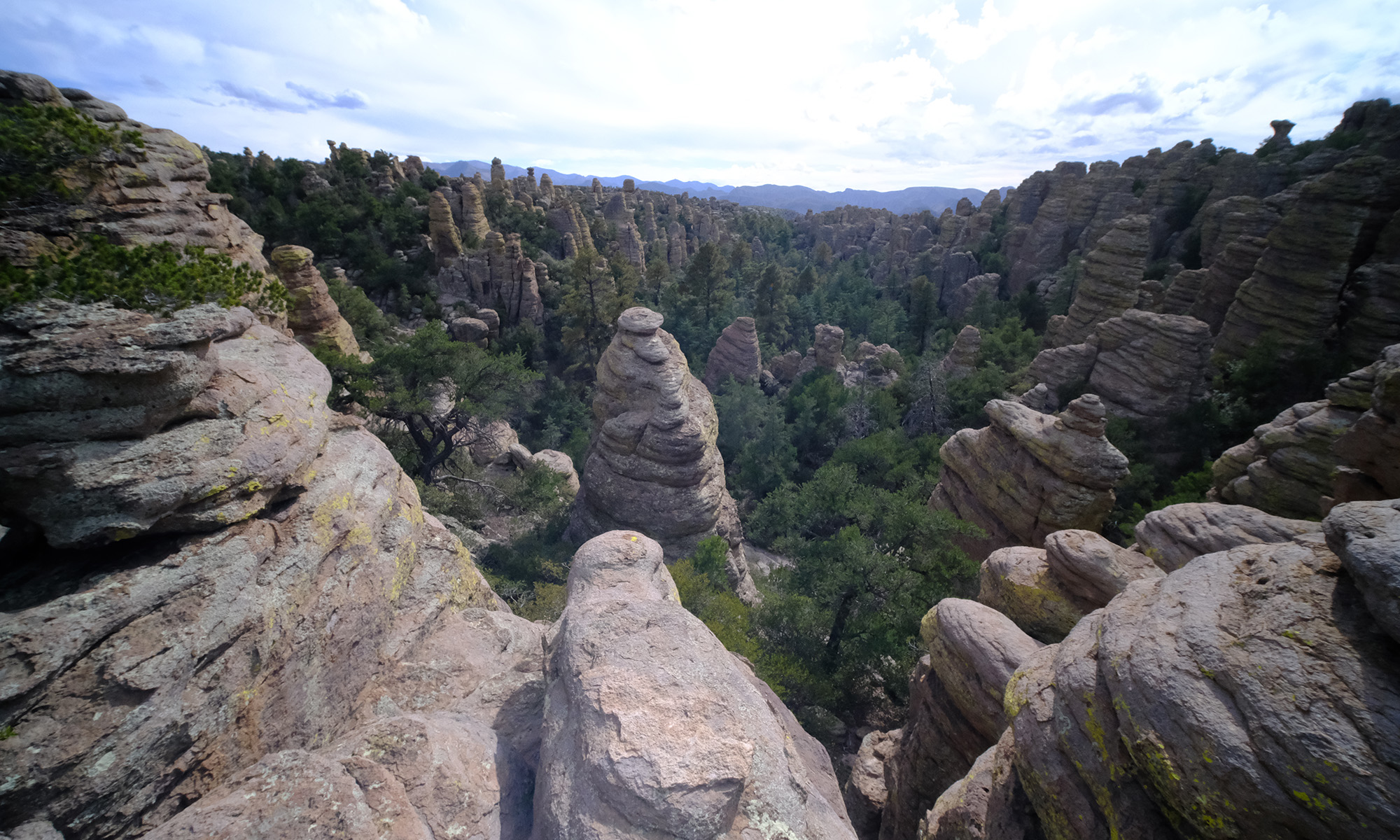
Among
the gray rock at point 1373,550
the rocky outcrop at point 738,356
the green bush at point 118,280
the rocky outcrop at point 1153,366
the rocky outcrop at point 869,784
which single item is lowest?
the rocky outcrop at point 869,784

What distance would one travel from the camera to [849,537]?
15555mm

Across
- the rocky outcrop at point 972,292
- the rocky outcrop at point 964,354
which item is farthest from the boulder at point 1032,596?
the rocky outcrop at point 972,292

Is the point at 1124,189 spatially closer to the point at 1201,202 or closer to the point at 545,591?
the point at 1201,202

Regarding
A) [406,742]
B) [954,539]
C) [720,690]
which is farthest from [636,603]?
[954,539]

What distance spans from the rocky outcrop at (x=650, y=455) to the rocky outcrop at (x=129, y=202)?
11.1m

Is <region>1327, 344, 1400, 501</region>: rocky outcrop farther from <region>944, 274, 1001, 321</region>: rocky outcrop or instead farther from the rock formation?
the rock formation

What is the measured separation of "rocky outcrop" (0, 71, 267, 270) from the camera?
24.7 ft

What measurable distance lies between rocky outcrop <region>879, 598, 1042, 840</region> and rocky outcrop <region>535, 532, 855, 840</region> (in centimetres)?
406

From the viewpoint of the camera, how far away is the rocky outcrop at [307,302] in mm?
16828

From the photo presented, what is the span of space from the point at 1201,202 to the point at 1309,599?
51913 mm

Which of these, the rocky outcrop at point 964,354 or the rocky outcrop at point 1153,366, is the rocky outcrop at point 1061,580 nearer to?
the rocky outcrop at point 1153,366

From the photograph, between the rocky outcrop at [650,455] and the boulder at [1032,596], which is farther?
the rocky outcrop at [650,455]

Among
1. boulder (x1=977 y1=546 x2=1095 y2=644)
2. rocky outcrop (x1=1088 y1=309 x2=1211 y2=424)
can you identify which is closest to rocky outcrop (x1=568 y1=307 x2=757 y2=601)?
boulder (x1=977 y1=546 x2=1095 y2=644)

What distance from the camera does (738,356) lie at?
127 feet
